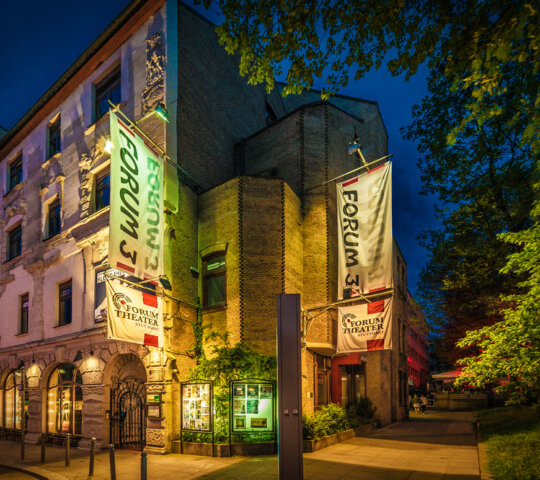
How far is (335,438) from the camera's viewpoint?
14.8 m

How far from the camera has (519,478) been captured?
25.8ft

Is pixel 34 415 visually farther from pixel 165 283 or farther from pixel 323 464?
pixel 323 464

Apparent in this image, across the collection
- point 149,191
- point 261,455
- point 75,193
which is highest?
point 75,193

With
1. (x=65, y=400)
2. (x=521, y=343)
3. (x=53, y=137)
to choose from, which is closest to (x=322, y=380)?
(x=521, y=343)

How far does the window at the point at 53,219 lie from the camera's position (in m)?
20.4

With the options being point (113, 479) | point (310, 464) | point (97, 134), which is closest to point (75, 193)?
point (97, 134)

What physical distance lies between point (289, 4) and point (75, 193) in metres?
16.0

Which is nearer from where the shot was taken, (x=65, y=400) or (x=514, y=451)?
(x=514, y=451)

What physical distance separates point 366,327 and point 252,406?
4487 millimetres

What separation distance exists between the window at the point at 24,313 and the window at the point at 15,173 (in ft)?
23.4

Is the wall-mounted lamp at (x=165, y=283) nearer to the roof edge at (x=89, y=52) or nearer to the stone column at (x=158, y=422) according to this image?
the stone column at (x=158, y=422)

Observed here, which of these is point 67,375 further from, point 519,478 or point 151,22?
point 519,478

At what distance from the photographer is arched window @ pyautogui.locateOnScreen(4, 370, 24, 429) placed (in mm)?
20853

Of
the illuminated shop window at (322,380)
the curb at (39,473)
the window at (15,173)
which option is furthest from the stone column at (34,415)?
the window at (15,173)
